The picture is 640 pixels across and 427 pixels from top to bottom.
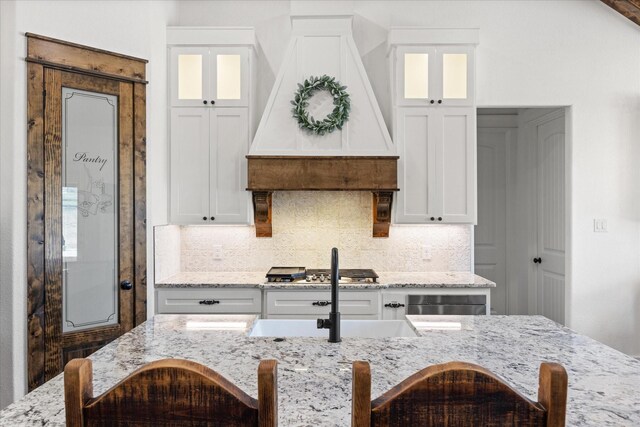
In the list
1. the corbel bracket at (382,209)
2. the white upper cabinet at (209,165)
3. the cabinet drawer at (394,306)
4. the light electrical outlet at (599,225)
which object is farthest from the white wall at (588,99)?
the cabinet drawer at (394,306)

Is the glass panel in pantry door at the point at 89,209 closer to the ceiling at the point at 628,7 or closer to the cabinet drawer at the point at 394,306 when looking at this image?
the cabinet drawer at the point at 394,306

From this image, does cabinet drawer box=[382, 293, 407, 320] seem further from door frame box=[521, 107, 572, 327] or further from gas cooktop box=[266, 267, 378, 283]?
door frame box=[521, 107, 572, 327]

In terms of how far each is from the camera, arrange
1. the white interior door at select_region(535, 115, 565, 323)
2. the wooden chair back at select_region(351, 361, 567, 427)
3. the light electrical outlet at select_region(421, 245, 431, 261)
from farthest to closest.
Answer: the white interior door at select_region(535, 115, 565, 323)
the light electrical outlet at select_region(421, 245, 431, 261)
the wooden chair back at select_region(351, 361, 567, 427)

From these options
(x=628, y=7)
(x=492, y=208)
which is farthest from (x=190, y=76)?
(x=628, y=7)

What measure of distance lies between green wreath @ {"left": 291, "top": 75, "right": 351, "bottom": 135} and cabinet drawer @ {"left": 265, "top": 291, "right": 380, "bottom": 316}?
1.29 m

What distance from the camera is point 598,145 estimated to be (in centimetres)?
387

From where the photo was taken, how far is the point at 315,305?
133 inches

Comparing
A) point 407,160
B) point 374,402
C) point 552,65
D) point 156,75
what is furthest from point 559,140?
point 374,402

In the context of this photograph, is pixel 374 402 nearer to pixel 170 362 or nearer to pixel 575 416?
pixel 170 362

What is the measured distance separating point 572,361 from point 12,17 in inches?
134

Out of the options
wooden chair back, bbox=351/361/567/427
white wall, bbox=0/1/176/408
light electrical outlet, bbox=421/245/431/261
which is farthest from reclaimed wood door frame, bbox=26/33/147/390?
wooden chair back, bbox=351/361/567/427

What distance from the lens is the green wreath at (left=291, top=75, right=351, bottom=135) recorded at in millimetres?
3543

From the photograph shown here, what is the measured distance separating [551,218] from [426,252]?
4.71 feet

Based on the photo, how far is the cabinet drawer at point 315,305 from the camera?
3379 mm
